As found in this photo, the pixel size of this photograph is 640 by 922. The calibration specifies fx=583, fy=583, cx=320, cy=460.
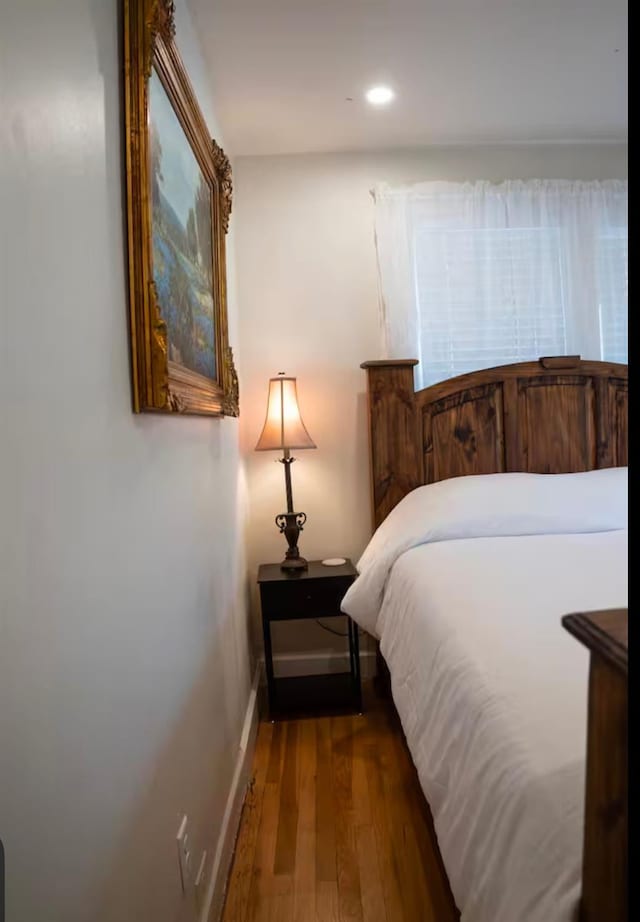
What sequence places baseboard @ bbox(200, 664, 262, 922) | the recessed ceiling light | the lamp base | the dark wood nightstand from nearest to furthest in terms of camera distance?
baseboard @ bbox(200, 664, 262, 922)
the recessed ceiling light
the dark wood nightstand
the lamp base

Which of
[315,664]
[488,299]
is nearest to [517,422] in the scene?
[488,299]

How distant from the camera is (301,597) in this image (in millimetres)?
2396

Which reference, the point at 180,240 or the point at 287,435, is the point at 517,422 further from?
the point at 180,240

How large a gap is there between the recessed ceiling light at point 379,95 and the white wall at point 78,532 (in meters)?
1.50

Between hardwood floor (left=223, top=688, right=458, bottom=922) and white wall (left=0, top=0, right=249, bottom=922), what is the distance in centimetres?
41

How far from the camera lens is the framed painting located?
3.39 feet

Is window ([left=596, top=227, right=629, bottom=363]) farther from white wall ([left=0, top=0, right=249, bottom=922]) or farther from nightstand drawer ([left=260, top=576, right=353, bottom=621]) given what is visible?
white wall ([left=0, top=0, right=249, bottom=922])

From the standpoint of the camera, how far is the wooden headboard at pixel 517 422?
2631mm

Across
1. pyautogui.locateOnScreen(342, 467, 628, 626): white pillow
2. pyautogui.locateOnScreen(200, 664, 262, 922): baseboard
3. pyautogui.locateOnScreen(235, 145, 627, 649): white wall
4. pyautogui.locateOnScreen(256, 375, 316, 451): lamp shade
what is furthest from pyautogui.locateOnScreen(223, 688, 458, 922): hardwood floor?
pyautogui.locateOnScreen(256, 375, 316, 451): lamp shade

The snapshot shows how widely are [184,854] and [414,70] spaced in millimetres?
2477

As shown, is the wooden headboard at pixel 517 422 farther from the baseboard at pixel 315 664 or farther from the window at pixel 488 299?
the baseboard at pixel 315 664

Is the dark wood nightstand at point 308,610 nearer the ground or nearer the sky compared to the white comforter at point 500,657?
nearer the ground

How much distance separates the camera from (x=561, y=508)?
217 centimetres

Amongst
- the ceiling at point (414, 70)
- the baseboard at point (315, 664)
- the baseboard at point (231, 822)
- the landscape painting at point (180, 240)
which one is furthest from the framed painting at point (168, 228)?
the baseboard at point (315, 664)
